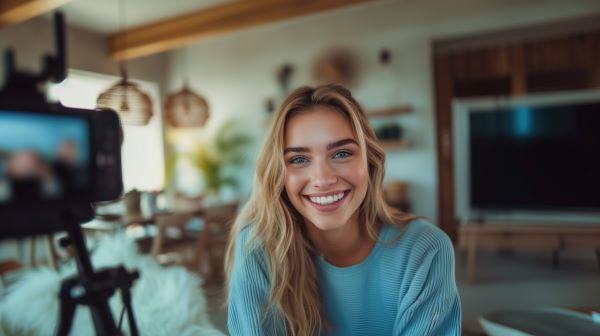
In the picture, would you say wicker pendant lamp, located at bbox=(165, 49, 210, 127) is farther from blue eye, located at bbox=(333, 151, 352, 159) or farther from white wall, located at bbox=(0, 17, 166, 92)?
blue eye, located at bbox=(333, 151, 352, 159)

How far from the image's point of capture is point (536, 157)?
3.51 metres

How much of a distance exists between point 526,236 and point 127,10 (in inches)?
178

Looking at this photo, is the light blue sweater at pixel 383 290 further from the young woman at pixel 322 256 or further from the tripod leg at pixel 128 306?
the tripod leg at pixel 128 306

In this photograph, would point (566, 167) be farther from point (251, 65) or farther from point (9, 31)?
point (9, 31)

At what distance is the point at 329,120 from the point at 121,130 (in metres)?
0.58

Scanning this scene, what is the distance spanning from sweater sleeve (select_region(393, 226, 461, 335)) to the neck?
17 centimetres

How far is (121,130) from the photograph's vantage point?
1.95 ft

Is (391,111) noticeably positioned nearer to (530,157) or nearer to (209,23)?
(530,157)

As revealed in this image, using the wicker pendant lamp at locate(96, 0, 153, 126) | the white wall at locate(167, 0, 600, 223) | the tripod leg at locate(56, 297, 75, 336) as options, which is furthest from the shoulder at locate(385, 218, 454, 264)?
the white wall at locate(167, 0, 600, 223)

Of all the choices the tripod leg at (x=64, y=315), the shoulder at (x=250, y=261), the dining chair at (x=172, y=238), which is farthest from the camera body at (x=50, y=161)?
the dining chair at (x=172, y=238)

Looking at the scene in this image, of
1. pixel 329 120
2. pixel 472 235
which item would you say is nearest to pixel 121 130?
pixel 329 120

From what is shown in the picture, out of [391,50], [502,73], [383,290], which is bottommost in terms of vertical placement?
[383,290]

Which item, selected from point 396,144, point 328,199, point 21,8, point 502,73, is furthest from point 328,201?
point 502,73

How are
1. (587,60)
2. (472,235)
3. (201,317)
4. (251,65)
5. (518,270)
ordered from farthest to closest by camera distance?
(251,65)
(587,60)
(518,270)
(472,235)
(201,317)
